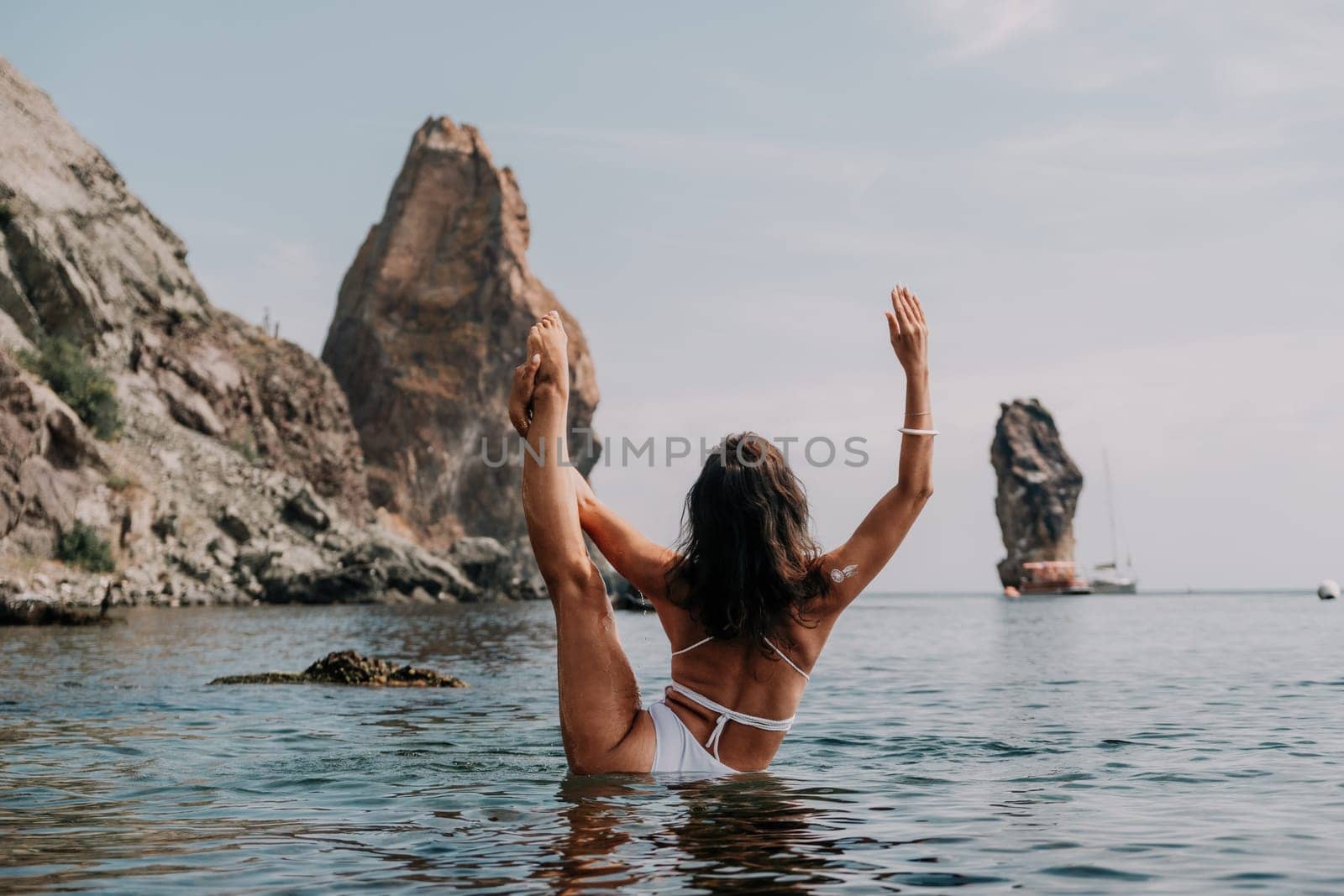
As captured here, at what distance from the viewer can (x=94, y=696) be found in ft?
45.4

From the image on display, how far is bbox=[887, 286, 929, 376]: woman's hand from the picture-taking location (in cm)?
546

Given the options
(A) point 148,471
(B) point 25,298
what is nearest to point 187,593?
(A) point 148,471

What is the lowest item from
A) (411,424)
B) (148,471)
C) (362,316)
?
(148,471)

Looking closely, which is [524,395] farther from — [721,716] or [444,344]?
[444,344]

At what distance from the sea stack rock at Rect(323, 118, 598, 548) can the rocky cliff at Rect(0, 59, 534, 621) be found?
23.6m

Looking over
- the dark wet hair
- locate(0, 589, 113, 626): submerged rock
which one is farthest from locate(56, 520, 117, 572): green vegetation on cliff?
the dark wet hair

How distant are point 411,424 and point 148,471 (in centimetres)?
5523

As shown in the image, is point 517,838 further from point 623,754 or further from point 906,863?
point 906,863

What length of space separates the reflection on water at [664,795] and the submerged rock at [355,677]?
581mm

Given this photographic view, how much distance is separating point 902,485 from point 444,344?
121 meters

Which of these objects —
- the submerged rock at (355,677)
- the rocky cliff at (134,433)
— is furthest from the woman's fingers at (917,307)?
the rocky cliff at (134,433)

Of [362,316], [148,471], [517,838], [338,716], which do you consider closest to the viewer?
[517,838]

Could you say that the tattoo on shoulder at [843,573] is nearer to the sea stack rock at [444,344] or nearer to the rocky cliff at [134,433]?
the rocky cliff at [134,433]

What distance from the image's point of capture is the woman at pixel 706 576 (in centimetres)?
541
